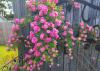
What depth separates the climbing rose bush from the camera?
12.0 ft

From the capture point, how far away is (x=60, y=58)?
14.4 ft

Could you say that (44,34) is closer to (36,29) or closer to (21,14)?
(36,29)

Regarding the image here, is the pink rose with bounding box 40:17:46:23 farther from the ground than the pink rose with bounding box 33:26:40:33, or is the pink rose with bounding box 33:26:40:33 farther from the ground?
the pink rose with bounding box 40:17:46:23

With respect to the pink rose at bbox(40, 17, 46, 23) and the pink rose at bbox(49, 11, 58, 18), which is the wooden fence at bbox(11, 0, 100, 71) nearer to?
the pink rose at bbox(49, 11, 58, 18)

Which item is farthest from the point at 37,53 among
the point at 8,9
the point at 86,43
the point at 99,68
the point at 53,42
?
the point at 8,9

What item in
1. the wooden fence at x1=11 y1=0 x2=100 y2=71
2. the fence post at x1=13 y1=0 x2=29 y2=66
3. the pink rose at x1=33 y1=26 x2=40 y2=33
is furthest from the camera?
the fence post at x1=13 y1=0 x2=29 y2=66

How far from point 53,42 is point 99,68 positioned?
3.62 ft

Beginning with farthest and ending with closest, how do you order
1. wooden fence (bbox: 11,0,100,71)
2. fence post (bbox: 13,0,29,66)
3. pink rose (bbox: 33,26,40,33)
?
fence post (bbox: 13,0,29,66) < wooden fence (bbox: 11,0,100,71) < pink rose (bbox: 33,26,40,33)

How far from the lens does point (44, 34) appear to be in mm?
3650

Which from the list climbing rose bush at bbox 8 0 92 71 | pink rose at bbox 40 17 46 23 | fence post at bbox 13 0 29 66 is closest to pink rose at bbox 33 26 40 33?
climbing rose bush at bbox 8 0 92 71

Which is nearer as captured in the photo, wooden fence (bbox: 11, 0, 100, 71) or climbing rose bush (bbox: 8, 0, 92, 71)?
climbing rose bush (bbox: 8, 0, 92, 71)

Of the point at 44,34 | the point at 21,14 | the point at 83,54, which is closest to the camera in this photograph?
the point at 44,34

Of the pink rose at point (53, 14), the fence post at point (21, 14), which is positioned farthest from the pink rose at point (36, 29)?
the fence post at point (21, 14)

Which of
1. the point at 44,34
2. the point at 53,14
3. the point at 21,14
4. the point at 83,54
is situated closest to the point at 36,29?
the point at 44,34
